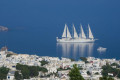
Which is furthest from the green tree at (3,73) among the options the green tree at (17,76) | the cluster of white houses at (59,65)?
the green tree at (17,76)

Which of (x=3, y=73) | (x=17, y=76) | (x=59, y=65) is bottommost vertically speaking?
(x=17, y=76)

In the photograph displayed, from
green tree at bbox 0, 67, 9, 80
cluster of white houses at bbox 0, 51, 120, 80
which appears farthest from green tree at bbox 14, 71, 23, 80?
green tree at bbox 0, 67, 9, 80

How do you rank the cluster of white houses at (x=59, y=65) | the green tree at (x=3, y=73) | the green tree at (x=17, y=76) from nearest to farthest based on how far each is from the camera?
the green tree at (x=3, y=73) → the green tree at (x=17, y=76) → the cluster of white houses at (x=59, y=65)

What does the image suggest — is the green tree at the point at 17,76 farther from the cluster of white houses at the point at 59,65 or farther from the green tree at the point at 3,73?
the green tree at the point at 3,73

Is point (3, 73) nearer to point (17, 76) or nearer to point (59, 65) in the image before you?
point (17, 76)

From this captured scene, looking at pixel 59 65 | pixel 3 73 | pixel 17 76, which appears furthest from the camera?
pixel 59 65

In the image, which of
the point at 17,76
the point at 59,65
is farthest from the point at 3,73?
the point at 59,65

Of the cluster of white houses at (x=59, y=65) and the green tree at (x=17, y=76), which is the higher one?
the cluster of white houses at (x=59, y=65)

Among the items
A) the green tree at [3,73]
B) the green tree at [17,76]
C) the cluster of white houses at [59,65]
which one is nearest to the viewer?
the green tree at [3,73]

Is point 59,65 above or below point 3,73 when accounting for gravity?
above

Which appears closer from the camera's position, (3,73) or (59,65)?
(3,73)

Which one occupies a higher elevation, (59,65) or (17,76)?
(59,65)

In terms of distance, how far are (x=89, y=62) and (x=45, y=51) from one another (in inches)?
211

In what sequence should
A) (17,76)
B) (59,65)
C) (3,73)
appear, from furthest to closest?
(59,65), (3,73), (17,76)
